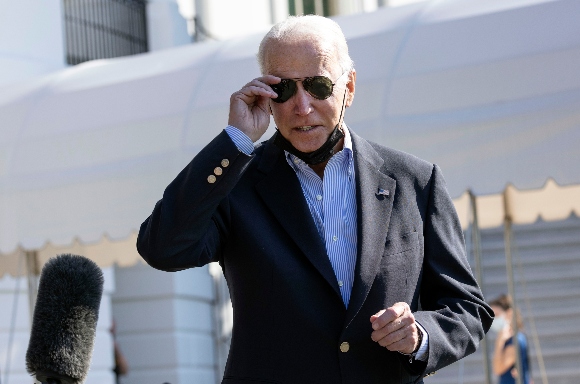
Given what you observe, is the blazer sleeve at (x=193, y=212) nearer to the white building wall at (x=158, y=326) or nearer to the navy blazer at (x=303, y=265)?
the navy blazer at (x=303, y=265)

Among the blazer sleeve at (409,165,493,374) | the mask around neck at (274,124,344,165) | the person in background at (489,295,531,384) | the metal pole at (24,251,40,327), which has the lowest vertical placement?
the person in background at (489,295,531,384)

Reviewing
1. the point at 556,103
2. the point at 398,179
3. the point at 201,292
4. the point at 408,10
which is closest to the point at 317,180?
the point at 398,179

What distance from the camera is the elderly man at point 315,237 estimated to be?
7.94 ft

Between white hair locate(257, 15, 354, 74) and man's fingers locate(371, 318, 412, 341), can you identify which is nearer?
man's fingers locate(371, 318, 412, 341)

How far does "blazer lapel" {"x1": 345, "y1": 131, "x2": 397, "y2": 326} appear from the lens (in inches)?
96.7

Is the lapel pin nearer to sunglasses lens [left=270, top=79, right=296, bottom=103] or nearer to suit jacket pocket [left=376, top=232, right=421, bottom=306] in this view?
suit jacket pocket [left=376, top=232, right=421, bottom=306]

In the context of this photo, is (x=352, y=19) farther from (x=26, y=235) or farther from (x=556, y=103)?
(x=26, y=235)

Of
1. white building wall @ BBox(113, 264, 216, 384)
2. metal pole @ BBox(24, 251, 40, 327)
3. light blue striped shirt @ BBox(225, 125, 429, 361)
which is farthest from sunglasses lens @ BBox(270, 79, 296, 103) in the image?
white building wall @ BBox(113, 264, 216, 384)

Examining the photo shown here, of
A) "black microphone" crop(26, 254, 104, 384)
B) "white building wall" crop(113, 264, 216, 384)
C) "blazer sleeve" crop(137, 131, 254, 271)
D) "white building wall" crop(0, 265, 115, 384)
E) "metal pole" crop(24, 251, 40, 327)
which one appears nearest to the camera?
"black microphone" crop(26, 254, 104, 384)

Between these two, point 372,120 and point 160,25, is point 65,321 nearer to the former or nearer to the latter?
point 372,120

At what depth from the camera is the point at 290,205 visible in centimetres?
255

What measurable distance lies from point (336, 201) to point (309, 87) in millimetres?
292

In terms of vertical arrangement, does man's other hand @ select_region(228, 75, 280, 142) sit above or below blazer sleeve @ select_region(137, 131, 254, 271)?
above

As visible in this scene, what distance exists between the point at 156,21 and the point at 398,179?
10.8 meters
